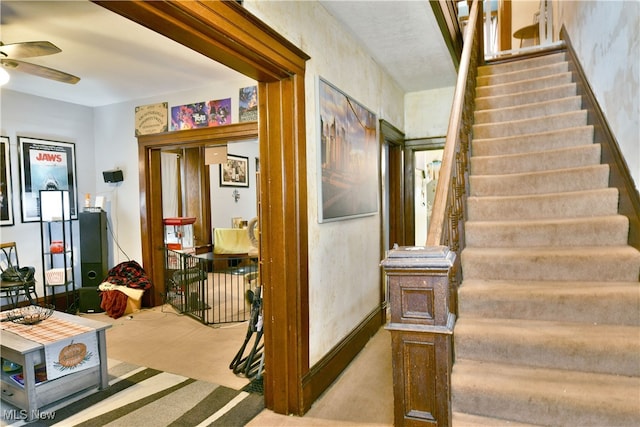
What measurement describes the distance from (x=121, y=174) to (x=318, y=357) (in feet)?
12.5

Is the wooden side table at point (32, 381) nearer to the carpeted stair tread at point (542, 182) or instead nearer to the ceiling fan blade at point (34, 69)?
the ceiling fan blade at point (34, 69)

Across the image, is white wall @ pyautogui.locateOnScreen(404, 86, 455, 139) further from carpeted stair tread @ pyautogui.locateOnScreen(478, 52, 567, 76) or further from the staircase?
the staircase

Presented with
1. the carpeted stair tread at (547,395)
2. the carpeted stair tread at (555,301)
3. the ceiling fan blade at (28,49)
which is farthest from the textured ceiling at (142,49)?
the carpeted stair tread at (547,395)

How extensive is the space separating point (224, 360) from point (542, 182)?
2.86m

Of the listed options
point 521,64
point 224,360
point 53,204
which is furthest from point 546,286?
point 53,204

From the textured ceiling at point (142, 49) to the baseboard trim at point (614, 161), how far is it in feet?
4.14

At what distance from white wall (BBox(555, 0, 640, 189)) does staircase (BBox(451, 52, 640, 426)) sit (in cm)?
26

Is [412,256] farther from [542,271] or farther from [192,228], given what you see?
[192,228]

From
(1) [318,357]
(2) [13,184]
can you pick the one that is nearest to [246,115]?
(1) [318,357]

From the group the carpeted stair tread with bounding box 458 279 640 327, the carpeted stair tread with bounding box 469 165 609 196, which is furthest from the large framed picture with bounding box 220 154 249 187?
the carpeted stair tread with bounding box 458 279 640 327

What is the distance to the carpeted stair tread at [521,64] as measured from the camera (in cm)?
381

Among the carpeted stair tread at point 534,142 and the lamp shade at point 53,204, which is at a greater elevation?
the carpeted stair tread at point 534,142

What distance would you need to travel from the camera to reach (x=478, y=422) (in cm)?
168

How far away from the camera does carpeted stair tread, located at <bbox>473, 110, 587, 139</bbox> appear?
9.59 feet
